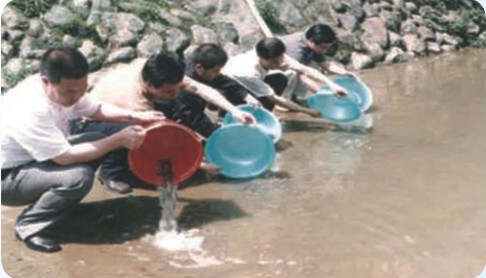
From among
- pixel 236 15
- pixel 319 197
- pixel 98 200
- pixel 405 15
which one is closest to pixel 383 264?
pixel 319 197

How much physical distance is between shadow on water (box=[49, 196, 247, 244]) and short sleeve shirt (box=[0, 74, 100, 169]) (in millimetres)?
496

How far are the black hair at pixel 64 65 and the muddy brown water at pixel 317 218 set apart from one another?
90 cm

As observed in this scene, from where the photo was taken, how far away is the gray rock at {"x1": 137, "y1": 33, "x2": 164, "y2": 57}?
26.4 ft

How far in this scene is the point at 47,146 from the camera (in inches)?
149

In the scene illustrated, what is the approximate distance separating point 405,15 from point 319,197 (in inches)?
261

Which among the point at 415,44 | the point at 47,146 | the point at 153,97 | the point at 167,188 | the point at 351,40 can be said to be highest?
the point at 47,146

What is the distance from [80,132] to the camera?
4527mm

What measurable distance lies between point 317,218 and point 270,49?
182 centimetres

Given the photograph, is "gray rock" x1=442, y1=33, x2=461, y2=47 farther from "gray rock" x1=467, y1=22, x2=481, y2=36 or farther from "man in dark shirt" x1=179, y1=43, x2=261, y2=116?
"man in dark shirt" x1=179, y1=43, x2=261, y2=116

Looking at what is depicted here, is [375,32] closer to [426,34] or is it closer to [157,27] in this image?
[426,34]

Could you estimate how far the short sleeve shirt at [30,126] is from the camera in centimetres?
376

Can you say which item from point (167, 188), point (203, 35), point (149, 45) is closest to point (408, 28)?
point (203, 35)

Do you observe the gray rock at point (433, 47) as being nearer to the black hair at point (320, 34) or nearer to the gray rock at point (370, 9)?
the gray rock at point (370, 9)

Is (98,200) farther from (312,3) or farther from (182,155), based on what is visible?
(312,3)
